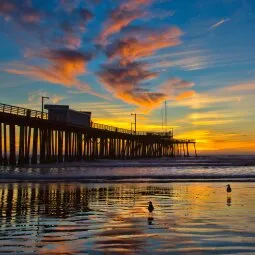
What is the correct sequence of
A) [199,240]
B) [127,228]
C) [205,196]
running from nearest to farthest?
[199,240], [127,228], [205,196]

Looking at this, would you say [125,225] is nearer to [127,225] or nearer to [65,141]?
[127,225]

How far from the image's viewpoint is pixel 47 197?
49.5 feet

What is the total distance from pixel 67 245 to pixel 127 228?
1877 mm

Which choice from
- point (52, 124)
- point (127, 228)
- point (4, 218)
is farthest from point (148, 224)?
point (52, 124)

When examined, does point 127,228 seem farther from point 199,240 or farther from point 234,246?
point 234,246

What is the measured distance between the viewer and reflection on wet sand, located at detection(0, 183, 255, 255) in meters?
7.22

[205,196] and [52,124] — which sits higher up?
[52,124]

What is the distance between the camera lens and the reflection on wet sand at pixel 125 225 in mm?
7225

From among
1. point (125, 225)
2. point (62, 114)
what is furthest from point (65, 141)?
point (125, 225)

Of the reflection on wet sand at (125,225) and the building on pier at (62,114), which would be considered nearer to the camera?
the reflection on wet sand at (125,225)

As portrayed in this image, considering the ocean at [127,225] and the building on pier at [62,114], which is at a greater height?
the building on pier at [62,114]

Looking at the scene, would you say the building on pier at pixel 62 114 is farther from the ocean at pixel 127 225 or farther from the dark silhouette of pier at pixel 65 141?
the ocean at pixel 127 225

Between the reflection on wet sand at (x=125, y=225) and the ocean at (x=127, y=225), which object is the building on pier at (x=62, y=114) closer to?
the reflection on wet sand at (x=125, y=225)

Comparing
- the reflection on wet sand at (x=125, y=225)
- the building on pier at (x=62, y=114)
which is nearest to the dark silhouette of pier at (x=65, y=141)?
the building on pier at (x=62, y=114)
